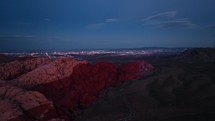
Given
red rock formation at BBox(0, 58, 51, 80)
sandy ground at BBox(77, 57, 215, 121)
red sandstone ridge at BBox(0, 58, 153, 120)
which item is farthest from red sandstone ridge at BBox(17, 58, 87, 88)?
sandy ground at BBox(77, 57, 215, 121)

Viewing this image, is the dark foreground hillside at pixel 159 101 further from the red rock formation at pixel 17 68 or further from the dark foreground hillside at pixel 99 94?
the red rock formation at pixel 17 68

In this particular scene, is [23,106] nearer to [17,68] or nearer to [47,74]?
[47,74]

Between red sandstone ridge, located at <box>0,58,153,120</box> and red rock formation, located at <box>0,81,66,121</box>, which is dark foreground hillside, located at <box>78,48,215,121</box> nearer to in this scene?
red sandstone ridge, located at <box>0,58,153,120</box>

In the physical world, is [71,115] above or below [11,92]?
below

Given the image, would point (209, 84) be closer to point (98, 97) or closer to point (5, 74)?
point (98, 97)

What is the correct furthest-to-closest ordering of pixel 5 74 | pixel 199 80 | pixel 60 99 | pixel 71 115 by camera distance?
pixel 5 74, pixel 199 80, pixel 60 99, pixel 71 115

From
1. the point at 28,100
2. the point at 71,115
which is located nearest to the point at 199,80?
the point at 71,115

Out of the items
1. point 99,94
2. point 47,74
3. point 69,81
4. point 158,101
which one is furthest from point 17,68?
point 158,101
